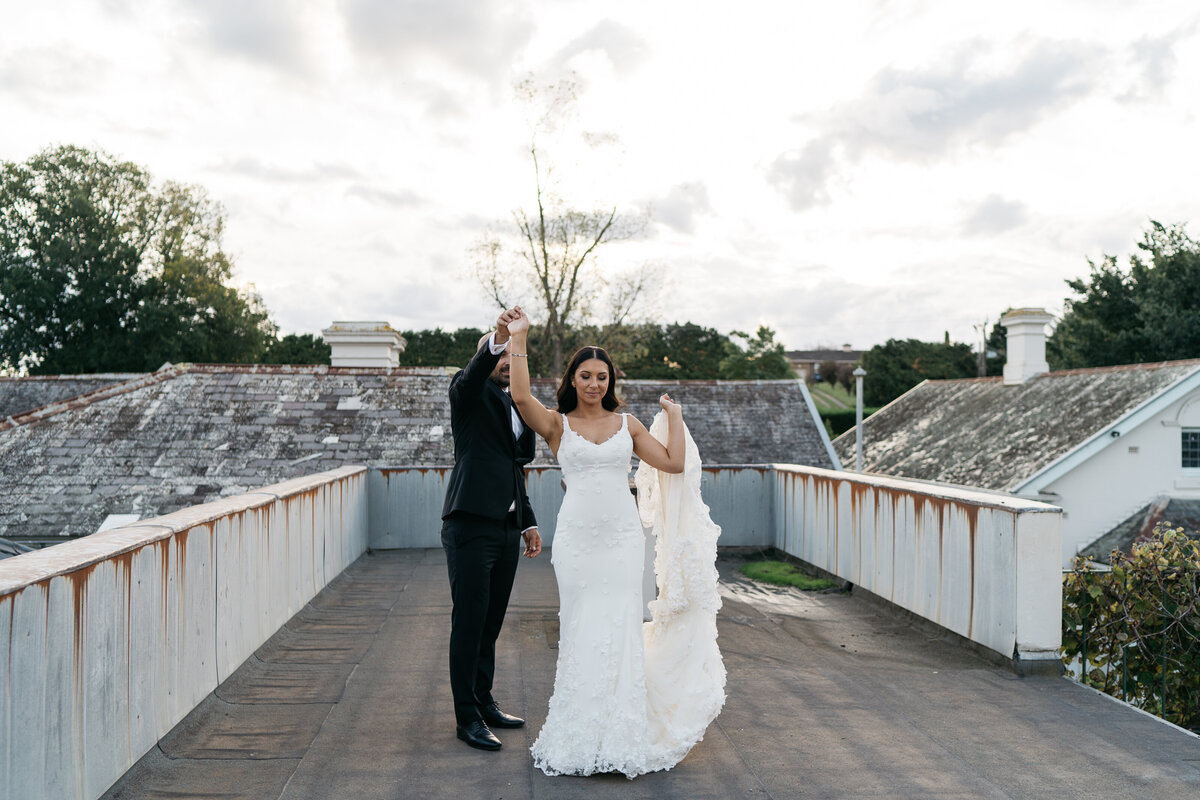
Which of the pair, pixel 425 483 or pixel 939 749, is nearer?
pixel 939 749

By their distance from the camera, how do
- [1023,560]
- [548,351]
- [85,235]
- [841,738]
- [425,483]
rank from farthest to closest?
[85,235] → [548,351] → [425,483] → [1023,560] → [841,738]

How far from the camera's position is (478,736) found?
4.59m

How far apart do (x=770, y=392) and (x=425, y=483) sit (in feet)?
26.6

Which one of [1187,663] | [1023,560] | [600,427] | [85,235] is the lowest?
[1187,663]

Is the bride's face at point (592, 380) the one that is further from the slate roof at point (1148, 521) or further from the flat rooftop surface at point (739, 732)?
the slate roof at point (1148, 521)

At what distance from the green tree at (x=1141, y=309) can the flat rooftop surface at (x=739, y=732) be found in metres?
32.9

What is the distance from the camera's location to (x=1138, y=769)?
171 inches

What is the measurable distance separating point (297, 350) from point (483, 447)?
52622mm

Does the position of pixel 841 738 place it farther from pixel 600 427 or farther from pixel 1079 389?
pixel 1079 389

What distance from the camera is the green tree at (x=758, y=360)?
56938 mm

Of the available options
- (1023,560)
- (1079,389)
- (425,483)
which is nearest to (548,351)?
(1079,389)

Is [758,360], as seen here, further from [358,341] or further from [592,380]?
[592,380]

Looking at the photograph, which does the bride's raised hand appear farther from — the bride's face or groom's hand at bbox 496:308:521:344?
the bride's face

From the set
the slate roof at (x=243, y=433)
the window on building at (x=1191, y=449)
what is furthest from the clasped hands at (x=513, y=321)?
the window on building at (x=1191, y=449)
